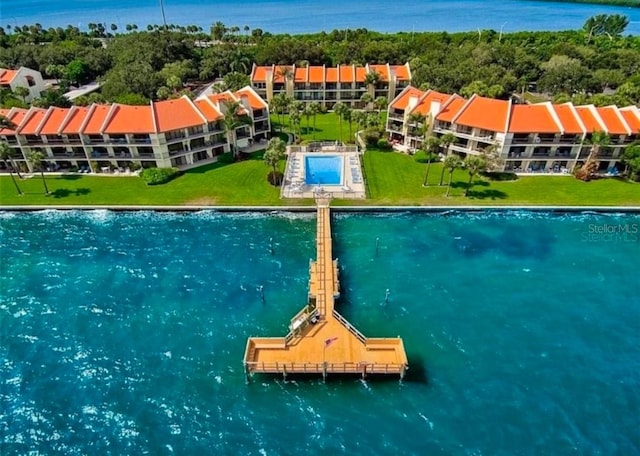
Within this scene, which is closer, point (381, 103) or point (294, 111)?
point (294, 111)

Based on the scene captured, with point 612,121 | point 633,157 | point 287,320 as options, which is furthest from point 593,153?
point 287,320

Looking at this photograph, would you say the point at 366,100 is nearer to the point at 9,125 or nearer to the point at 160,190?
the point at 160,190

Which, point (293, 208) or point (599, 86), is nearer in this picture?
point (293, 208)

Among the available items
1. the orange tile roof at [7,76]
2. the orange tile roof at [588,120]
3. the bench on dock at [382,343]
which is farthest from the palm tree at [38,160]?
the orange tile roof at [588,120]

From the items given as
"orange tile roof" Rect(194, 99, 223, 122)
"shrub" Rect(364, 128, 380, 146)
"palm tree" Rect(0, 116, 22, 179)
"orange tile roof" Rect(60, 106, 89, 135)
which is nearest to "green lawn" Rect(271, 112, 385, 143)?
"shrub" Rect(364, 128, 380, 146)

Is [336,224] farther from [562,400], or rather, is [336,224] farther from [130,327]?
[562,400]

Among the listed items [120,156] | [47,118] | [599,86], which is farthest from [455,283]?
[599,86]
